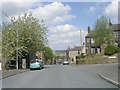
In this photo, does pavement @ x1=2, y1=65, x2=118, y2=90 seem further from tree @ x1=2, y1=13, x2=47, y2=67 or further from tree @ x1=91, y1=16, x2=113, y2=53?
tree @ x1=91, y1=16, x2=113, y2=53

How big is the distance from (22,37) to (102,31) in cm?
3098

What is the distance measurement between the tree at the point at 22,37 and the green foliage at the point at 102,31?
1029 inches

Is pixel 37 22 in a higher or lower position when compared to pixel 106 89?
higher

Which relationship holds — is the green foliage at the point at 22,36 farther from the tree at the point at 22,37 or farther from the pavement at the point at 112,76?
the pavement at the point at 112,76

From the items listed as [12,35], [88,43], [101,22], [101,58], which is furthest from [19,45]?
[88,43]

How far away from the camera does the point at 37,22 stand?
6088 centimetres

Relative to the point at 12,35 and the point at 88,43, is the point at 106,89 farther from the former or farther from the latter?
the point at 88,43

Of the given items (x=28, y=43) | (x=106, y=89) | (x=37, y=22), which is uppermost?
(x=37, y=22)

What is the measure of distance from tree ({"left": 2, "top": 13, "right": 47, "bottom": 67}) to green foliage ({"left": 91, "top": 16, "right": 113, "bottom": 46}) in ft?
85.8

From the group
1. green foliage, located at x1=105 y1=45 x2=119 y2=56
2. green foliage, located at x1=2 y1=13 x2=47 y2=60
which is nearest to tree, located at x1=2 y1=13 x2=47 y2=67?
green foliage, located at x1=2 y1=13 x2=47 y2=60

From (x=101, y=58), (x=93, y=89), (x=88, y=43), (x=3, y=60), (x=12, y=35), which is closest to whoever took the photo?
(x=93, y=89)

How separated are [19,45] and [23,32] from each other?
3.39 metres

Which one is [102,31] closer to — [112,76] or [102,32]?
[102,32]

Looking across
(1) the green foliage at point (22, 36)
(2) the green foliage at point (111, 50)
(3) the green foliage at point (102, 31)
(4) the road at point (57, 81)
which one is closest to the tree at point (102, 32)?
(3) the green foliage at point (102, 31)
